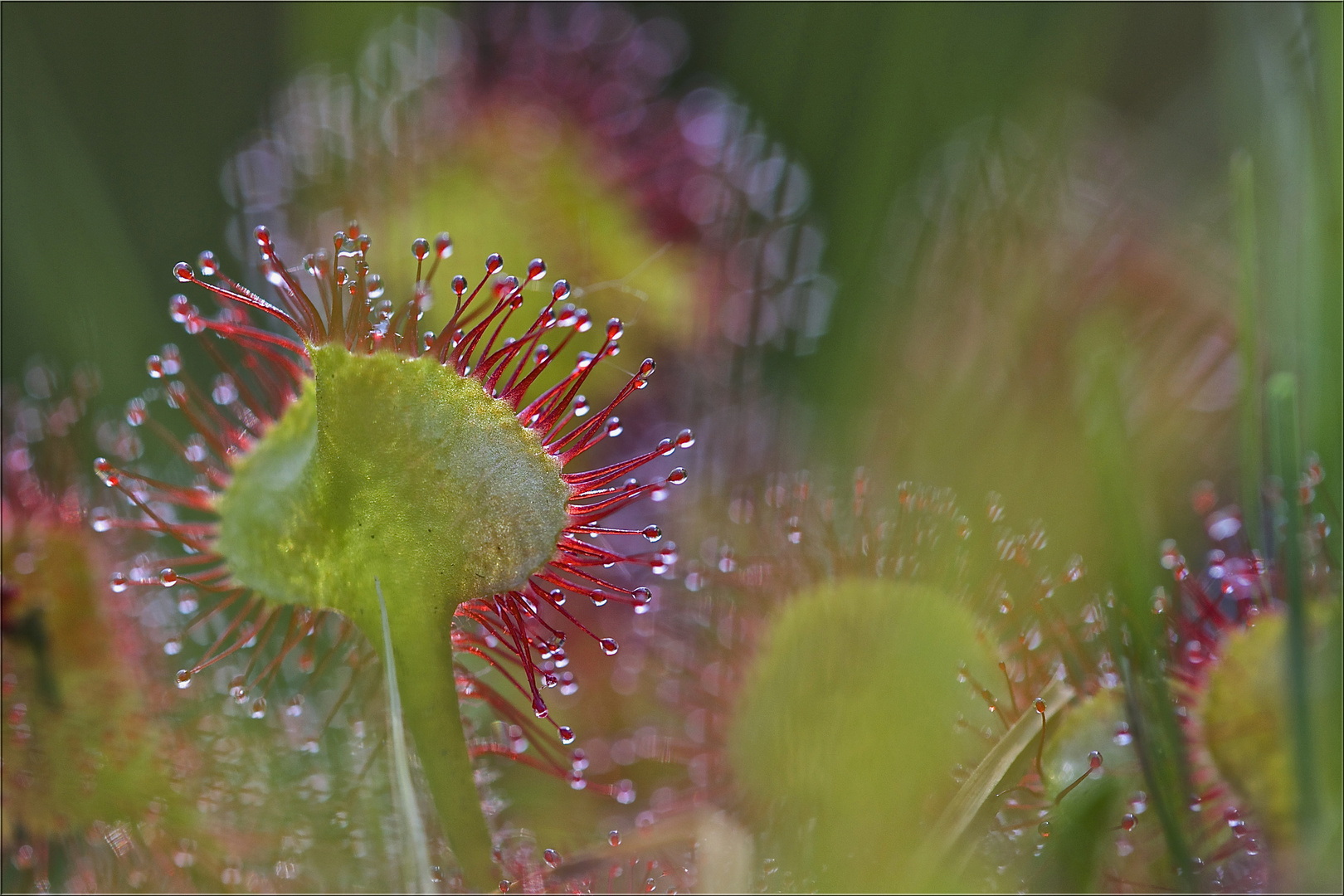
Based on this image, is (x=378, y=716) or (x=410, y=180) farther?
(x=410, y=180)

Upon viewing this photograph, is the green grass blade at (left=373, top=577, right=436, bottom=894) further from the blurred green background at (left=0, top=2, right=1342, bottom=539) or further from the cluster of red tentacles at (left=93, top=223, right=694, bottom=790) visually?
the blurred green background at (left=0, top=2, right=1342, bottom=539)

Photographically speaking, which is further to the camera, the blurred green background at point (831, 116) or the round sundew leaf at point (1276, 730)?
the blurred green background at point (831, 116)

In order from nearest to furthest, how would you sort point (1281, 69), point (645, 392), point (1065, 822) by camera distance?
point (1065, 822) → point (1281, 69) → point (645, 392)

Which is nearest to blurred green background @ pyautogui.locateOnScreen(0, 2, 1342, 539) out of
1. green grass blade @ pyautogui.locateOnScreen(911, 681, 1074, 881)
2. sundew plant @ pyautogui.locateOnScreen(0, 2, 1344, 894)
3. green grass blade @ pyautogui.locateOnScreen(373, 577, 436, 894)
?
sundew plant @ pyautogui.locateOnScreen(0, 2, 1344, 894)

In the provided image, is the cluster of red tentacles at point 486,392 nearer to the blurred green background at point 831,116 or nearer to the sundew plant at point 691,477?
the sundew plant at point 691,477

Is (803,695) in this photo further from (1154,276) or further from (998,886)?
(1154,276)

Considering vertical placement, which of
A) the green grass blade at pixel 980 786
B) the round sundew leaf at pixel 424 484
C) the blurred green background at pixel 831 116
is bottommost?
the green grass blade at pixel 980 786

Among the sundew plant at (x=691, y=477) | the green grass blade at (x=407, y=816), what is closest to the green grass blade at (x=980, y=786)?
the sundew plant at (x=691, y=477)

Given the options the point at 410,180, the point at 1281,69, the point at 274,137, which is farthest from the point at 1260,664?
the point at 274,137

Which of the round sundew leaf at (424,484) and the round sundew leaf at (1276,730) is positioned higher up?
the round sundew leaf at (424,484)
